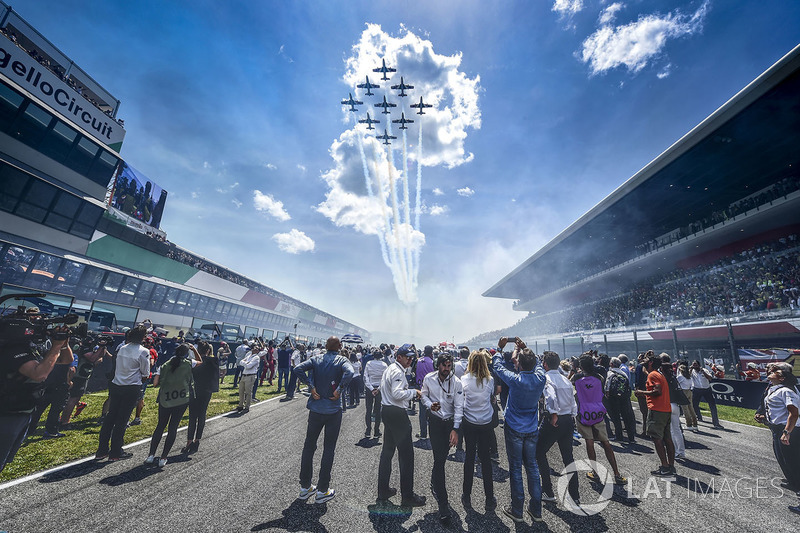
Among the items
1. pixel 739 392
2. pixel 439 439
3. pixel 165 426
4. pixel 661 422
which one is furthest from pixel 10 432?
pixel 739 392

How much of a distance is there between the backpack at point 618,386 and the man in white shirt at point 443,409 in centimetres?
536

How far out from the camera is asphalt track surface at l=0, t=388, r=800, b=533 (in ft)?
11.5

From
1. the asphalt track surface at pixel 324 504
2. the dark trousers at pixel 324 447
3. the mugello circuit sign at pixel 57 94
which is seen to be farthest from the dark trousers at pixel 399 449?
the mugello circuit sign at pixel 57 94

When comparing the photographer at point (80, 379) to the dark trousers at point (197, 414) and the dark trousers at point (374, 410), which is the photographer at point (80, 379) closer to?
the dark trousers at point (197, 414)

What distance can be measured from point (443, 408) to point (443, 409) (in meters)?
0.01

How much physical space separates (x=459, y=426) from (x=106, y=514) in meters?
4.37

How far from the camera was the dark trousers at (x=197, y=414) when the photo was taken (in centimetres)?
579

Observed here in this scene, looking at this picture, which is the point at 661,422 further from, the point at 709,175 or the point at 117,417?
the point at 709,175

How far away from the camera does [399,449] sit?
161 inches

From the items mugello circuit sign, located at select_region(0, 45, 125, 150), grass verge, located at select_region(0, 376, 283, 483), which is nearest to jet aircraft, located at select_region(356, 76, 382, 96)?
mugello circuit sign, located at select_region(0, 45, 125, 150)

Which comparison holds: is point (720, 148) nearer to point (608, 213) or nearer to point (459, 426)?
point (608, 213)

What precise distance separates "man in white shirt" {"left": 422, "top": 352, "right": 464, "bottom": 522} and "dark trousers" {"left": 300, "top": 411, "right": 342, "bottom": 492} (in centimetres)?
132

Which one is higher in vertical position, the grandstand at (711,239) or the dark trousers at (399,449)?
the grandstand at (711,239)

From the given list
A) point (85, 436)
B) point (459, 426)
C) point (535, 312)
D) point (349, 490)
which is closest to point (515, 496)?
point (459, 426)
